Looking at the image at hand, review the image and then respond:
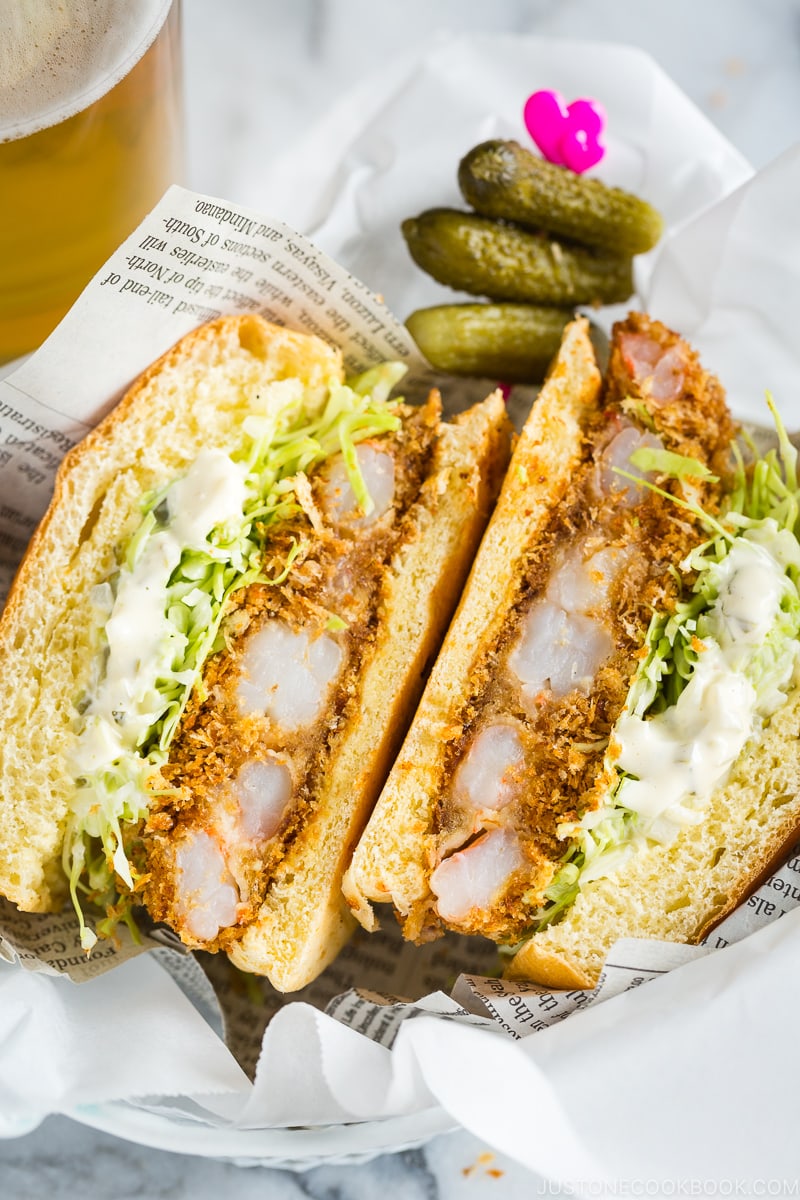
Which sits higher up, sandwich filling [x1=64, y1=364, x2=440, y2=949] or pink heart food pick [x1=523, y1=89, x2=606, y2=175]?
pink heart food pick [x1=523, y1=89, x2=606, y2=175]

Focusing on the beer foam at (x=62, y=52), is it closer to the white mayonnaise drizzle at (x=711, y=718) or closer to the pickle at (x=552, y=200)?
the pickle at (x=552, y=200)

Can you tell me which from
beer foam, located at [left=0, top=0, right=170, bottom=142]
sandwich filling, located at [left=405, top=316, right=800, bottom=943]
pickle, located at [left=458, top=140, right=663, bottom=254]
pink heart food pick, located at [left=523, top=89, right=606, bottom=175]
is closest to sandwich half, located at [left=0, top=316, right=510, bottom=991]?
sandwich filling, located at [left=405, top=316, right=800, bottom=943]

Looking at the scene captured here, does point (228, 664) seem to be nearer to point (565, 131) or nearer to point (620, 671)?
point (620, 671)

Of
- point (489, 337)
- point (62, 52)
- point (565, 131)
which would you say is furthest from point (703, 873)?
point (62, 52)

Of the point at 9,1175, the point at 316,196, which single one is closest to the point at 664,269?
the point at 316,196

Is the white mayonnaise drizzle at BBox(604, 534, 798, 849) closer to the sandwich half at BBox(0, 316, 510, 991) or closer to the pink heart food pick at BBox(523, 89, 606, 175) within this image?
the sandwich half at BBox(0, 316, 510, 991)

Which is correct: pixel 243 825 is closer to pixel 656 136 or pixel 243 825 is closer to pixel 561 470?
pixel 561 470

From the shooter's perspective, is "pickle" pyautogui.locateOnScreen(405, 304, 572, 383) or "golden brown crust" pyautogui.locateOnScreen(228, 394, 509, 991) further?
"pickle" pyautogui.locateOnScreen(405, 304, 572, 383)
